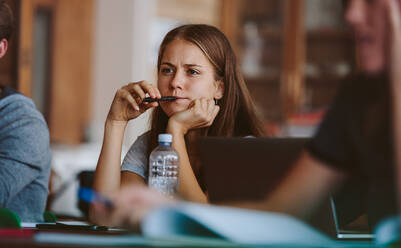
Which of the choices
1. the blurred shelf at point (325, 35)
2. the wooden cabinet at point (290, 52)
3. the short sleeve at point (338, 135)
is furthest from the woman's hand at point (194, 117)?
the blurred shelf at point (325, 35)

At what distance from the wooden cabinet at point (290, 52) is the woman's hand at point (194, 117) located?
269 cm

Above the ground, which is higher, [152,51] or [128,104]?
[152,51]

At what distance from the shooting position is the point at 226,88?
141 centimetres

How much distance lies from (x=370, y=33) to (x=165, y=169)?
617 millimetres

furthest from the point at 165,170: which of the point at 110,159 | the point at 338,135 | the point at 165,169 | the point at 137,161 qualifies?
the point at 338,135

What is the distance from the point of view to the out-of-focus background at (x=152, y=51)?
3.89 m

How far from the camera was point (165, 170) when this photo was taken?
1056mm

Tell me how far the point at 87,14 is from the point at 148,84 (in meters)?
3.02

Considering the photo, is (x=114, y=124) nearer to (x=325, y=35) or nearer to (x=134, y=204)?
(x=134, y=204)

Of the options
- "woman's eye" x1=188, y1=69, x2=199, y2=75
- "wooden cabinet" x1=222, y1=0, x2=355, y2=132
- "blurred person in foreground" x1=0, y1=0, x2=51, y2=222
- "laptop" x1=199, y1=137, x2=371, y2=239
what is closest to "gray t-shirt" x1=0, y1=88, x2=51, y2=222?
Answer: "blurred person in foreground" x1=0, y1=0, x2=51, y2=222

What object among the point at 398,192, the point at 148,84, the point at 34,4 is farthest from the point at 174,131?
the point at 34,4

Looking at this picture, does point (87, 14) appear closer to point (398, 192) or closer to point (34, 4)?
point (34, 4)

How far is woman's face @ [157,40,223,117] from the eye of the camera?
1.28m

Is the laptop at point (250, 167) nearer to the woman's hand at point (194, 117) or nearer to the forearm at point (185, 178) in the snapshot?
the forearm at point (185, 178)
